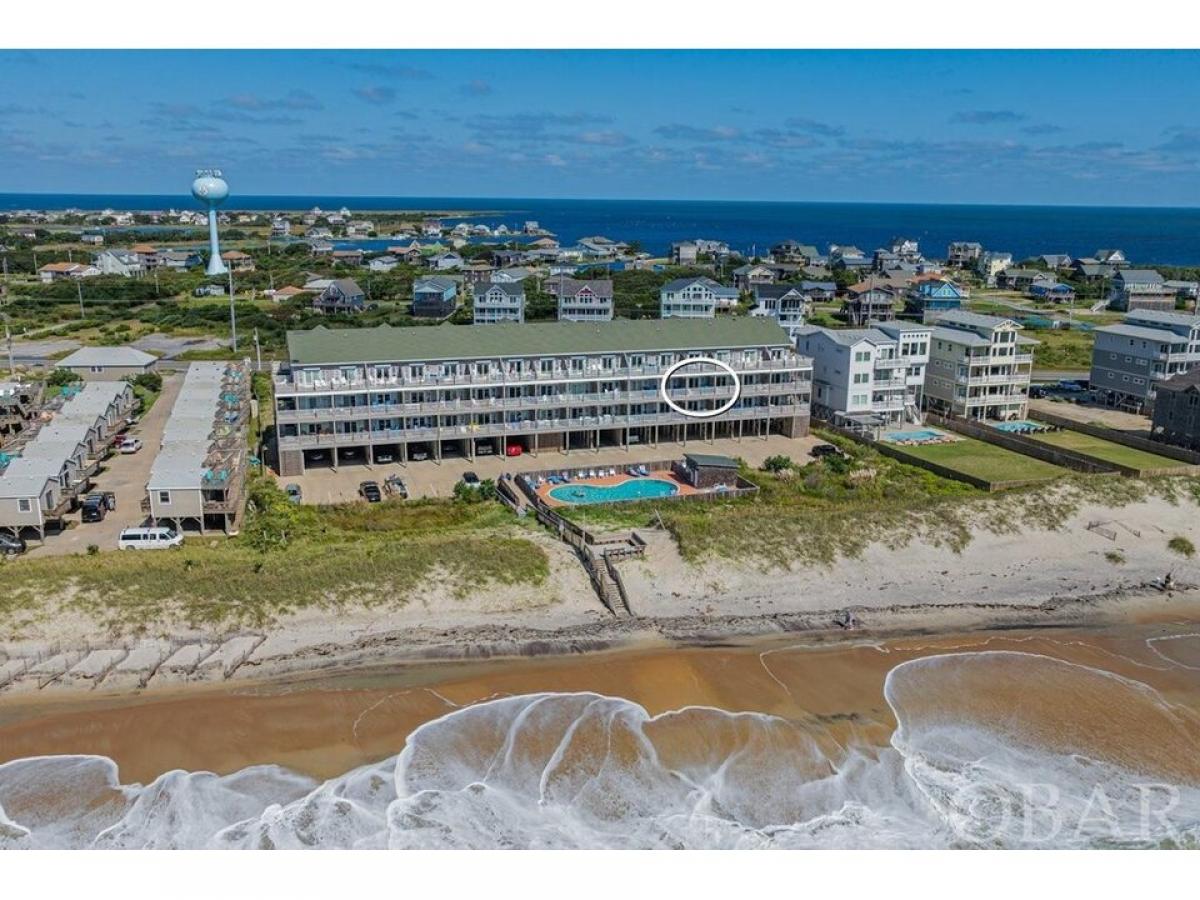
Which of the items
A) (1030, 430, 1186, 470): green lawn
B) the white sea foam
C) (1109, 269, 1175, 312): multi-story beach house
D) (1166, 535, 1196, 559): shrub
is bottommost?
the white sea foam

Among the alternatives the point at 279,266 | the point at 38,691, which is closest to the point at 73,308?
the point at 279,266

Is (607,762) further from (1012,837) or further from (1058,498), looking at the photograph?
(1058,498)

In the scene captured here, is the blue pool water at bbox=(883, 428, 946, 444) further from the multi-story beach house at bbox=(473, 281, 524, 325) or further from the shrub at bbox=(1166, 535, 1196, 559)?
the multi-story beach house at bbox=(473, 281, 524, 325)

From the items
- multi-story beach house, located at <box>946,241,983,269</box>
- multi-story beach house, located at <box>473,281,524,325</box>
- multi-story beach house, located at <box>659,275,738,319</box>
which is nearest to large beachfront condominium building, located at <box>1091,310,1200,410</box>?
multi-story beach house, located at <box>659,275,738,319</box>

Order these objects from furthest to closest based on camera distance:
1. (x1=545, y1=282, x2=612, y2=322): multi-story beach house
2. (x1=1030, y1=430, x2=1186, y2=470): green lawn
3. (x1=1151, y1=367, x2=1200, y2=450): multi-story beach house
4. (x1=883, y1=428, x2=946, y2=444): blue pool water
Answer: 1. (x1=545, y1=282, x2=612, y2=322): multi-story beach house
2. (x1=883, y1=428, x2=946, y2=444): blue pool water
3. (x1=1151, y1=367, x2=1200, y2=450): multi-story beach house
4. (x1=1030, y1=430, x2=1186, y2=470): green lawn

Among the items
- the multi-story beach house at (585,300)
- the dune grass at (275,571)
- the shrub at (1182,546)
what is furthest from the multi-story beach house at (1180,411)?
the multi-story beach house at (585,300)

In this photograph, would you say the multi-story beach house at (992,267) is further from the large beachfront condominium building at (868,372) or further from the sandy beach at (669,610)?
the sandy beach at (669,610)
